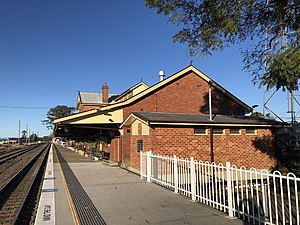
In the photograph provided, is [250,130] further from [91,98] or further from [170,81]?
[91,98]

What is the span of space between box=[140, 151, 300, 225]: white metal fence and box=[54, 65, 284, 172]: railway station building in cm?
229

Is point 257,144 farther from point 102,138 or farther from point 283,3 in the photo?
point 102,138

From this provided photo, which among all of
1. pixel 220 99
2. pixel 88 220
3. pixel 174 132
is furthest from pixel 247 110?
pixel 88 220

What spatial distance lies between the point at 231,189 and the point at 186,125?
23.9 feet

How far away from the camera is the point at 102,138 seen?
22062 mm

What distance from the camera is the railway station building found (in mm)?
13016

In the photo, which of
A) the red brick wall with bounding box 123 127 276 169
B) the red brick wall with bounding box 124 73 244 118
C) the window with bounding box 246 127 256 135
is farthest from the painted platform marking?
the window with bounding box 246 127 256 135

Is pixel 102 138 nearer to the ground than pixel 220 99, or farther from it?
nearer to the ground

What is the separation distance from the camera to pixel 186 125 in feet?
43.3

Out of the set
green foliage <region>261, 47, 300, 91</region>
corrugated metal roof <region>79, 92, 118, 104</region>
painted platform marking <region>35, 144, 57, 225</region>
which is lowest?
painted platform marking <region>35, 144, 57, 225</region>

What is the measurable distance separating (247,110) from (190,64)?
18.8ft

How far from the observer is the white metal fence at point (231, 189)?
16.3 feet

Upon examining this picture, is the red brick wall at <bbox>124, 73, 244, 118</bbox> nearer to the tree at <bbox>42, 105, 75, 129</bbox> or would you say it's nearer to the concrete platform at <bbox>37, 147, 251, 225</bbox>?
the concrete platform at <bbox>37, 147, 251, 225</bbox>

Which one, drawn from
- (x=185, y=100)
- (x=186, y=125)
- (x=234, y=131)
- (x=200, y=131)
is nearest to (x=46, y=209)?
(x=186, y=125)
